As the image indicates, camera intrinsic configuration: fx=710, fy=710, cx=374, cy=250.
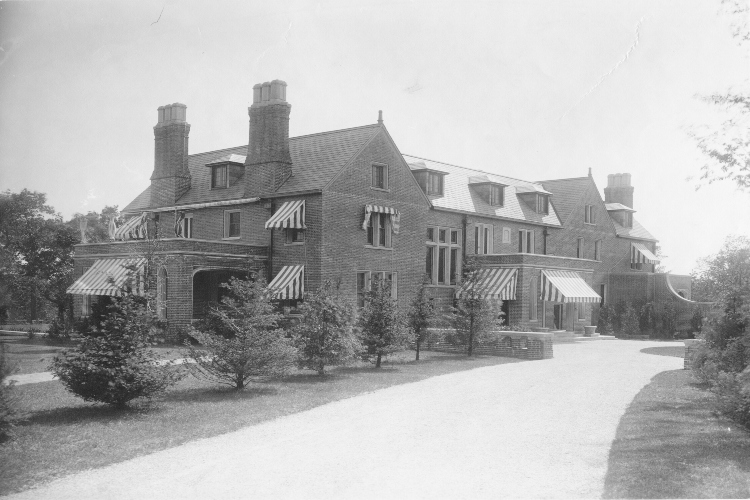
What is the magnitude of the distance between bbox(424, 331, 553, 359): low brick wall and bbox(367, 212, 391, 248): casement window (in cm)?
598

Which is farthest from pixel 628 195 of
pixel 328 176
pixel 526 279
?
pixel 328 176

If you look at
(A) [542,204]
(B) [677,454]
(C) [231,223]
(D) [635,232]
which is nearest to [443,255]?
(A) [542,204]

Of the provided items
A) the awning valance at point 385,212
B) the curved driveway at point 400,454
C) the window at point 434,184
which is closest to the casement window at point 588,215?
the window at point 434,184

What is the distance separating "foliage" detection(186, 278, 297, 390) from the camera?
55.4 feet

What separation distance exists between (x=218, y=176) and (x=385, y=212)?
880 centimetres

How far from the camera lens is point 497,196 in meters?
41.8

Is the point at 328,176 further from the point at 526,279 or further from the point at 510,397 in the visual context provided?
the point at 510,397

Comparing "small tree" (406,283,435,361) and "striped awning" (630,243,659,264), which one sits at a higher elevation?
"striped awning" (630,243,659,264)

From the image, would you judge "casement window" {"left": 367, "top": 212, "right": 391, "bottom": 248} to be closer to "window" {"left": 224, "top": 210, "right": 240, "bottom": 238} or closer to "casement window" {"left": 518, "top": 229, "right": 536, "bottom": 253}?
"window" {"left": 224, "top": 210, "right": 240, "bottom": 238}

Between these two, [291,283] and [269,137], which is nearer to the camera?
[291,283]

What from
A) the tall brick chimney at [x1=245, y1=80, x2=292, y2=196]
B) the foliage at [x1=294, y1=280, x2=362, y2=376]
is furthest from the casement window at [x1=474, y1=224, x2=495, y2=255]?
the foliage at [x1=294, y1=280, x2=362, y2=376]

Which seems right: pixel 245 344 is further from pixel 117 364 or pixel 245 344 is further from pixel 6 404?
pixel 6 404

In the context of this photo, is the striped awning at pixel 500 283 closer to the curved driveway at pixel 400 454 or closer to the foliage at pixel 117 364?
the curved driveway at pixel 400 454

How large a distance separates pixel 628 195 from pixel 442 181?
77.7 feet
